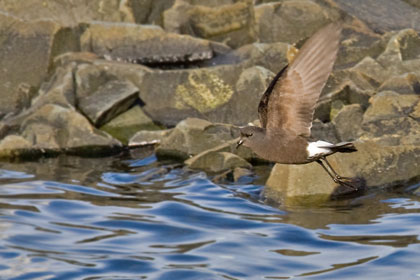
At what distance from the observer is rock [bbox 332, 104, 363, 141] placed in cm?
1252

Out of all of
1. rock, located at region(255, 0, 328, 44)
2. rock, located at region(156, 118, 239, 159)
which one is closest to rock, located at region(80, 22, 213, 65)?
rock, located at region(255, 0, 328, 44)

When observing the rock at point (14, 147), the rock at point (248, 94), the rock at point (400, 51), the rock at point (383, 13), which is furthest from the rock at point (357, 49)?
the rock at point (14, 147)

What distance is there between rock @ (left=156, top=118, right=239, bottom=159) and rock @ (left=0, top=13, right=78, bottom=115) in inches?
122

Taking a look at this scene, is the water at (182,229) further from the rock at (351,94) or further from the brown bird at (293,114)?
A: the rock at (351,94)

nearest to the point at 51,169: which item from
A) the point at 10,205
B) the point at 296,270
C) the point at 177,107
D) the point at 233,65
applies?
the point at 10,205

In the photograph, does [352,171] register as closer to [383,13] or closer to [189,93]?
[189,93]

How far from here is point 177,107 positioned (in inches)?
561

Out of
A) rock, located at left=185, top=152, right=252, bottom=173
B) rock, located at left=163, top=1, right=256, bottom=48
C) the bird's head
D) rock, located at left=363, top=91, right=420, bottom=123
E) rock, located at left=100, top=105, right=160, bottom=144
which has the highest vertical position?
rock, located at left=163, top=1, right=256, bottom=48

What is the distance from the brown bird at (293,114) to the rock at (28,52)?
7.75 metres

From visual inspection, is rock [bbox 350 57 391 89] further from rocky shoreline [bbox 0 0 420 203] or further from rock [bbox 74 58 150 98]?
rock [bbox 74 58 150 98]

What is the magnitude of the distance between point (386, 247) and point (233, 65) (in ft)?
17.1

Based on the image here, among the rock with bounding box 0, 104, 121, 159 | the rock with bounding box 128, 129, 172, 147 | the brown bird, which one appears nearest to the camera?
the brown bird

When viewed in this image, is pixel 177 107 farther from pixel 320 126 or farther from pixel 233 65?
pixel 320 126

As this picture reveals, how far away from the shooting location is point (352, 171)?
1095 centimetres
